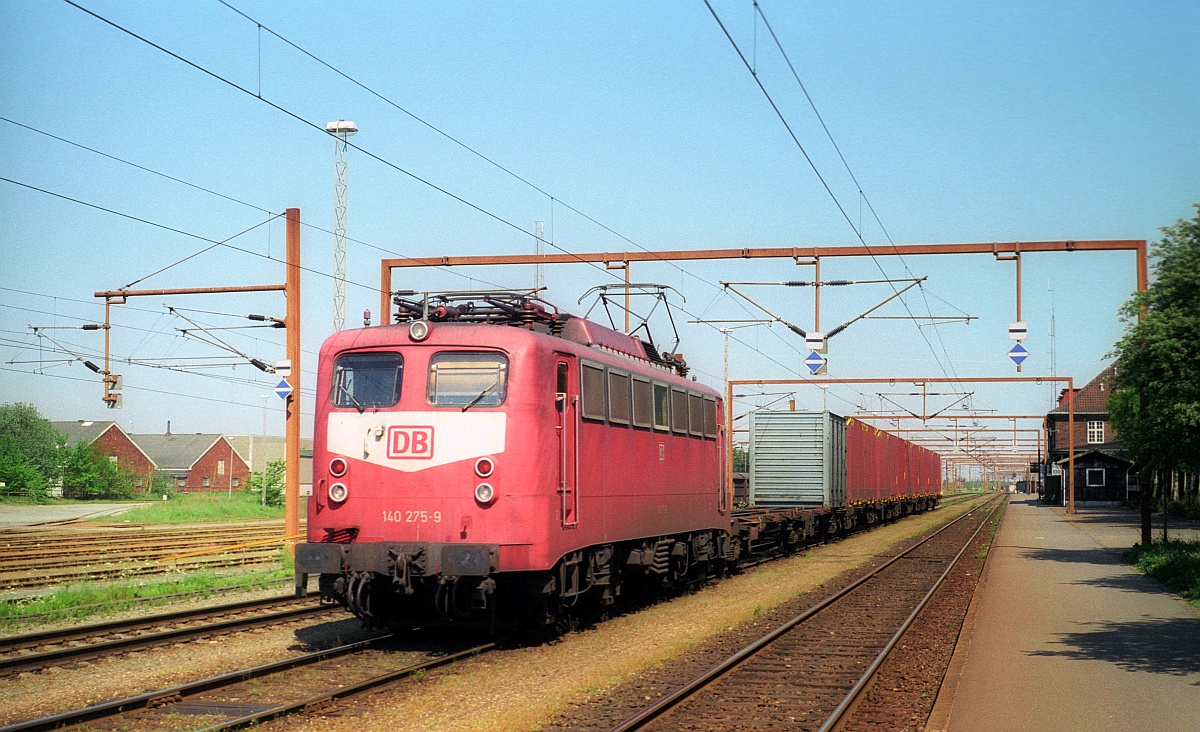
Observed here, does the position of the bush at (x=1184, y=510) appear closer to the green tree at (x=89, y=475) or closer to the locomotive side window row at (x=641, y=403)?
the locomotive side window row at (x=641, y=403)

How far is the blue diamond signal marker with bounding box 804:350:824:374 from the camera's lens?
941 inches

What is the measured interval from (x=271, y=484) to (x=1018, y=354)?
Answer: 2066 inches

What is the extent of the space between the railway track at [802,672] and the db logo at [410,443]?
360 cm

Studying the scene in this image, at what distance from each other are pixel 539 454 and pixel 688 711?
343cm

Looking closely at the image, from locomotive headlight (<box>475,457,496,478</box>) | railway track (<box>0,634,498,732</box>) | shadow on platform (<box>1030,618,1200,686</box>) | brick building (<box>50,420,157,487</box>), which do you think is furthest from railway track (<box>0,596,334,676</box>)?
brick building (<box>50,420,157,487</box>)

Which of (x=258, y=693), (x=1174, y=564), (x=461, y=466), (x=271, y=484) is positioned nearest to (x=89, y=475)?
(x=271, y=484)

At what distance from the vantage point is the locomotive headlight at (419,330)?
40.5ft

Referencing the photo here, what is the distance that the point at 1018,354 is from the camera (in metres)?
24.6

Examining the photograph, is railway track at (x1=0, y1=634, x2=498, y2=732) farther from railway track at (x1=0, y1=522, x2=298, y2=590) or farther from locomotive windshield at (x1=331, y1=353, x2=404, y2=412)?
railway track at (x1=0, y1=522, x2=298, y2=590)

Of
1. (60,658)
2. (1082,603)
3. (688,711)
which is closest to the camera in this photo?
Result: (688,711)

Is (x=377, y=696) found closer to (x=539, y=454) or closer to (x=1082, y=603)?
(x=539, y=454)

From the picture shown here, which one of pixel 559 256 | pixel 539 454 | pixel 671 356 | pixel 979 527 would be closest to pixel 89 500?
pixel 979 527

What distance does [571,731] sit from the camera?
8633 mm

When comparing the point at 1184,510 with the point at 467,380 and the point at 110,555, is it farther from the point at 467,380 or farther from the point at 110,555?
the point at 467,380
